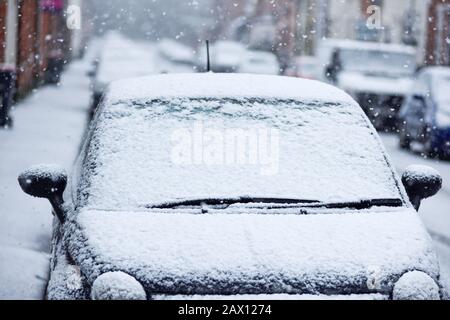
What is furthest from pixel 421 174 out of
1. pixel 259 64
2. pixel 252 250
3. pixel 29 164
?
pixel 259 64

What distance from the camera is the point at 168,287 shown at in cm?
350

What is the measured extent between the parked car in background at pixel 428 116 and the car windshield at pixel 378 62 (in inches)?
186

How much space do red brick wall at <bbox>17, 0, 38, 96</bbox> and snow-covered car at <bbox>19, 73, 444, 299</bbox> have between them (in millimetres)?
19289

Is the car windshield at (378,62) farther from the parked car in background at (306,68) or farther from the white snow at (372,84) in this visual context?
the parked car in background at (306,68)

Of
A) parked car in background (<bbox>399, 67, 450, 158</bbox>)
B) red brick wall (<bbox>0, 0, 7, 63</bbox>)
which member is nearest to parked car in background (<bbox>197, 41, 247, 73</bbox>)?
red brick wall (<bbox>0, 0, 7, 63</bbox>)

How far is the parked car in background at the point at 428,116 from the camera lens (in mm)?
16594

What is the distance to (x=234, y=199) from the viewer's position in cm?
411

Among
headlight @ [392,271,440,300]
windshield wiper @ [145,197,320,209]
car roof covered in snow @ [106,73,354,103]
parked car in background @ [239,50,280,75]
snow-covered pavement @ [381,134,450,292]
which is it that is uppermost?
car roof covered in snow @ [106,73,354,103]

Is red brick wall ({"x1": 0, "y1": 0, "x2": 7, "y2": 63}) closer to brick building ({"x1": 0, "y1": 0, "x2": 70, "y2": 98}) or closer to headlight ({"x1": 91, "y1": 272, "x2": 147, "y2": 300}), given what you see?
brick building ({"x1": 0, "y1": 0, "x2": 70, "y2": 98})

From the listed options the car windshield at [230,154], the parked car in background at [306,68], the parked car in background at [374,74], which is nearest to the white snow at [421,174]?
the car windshield at [230,154]

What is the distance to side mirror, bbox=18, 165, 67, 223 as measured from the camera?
432 centimetres

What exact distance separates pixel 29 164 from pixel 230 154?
8705 millimetres
